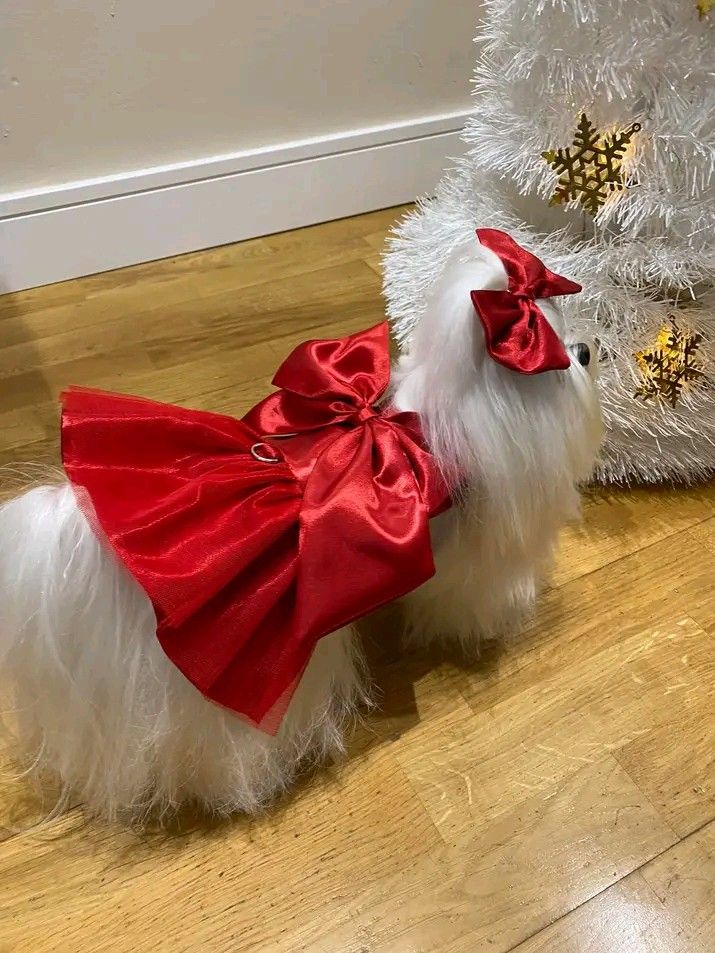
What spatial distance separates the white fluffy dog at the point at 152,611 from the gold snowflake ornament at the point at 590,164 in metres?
0.28

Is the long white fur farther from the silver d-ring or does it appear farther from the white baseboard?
the white baseboard

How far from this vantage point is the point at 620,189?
866 mm

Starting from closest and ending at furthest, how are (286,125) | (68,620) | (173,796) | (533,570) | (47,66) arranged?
(68,620) → (173,796) → (533,570) → (47,66) → (286,125)

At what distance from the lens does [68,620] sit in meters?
0.58

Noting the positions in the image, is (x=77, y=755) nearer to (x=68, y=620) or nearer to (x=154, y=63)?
(x=68, y=620)

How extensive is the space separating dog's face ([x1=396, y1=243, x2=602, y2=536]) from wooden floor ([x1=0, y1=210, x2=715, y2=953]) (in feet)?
0.84

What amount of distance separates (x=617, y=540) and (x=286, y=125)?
37.2 inches

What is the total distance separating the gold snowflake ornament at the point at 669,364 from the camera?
36.6 inches

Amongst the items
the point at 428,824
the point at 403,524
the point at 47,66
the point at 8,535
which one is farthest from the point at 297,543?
the point at 47,66

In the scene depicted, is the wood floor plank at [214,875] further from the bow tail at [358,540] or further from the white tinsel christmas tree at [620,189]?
the white tinsel christmas tree at [620,189]

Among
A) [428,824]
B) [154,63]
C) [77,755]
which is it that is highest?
[154,63]

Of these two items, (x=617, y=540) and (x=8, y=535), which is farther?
(x=617, y=540)

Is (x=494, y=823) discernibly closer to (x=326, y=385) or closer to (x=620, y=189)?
(x=326, y=385)

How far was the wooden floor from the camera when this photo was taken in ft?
2.22
